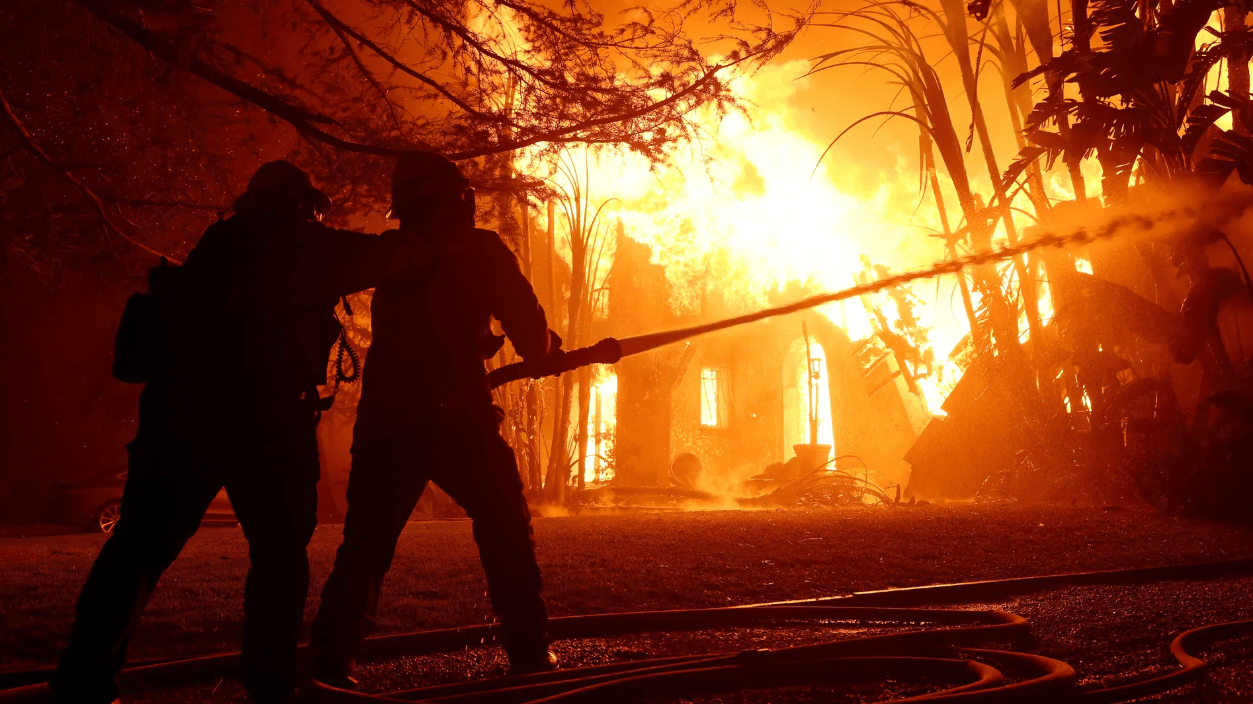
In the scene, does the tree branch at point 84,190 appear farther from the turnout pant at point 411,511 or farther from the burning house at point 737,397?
the burning house at point 737,397

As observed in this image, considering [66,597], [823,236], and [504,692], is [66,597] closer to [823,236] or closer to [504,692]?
[504,692]

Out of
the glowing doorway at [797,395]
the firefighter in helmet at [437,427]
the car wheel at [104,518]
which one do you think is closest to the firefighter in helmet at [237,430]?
the firefighter in helmet at [437,427]

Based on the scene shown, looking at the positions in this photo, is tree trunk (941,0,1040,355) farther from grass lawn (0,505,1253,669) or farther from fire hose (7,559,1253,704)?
fire hose (7,559,1253,704)

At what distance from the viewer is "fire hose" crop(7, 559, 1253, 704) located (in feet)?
8.87

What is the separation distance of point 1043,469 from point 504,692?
32.7 ft

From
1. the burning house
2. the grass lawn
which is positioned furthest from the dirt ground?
the burning house

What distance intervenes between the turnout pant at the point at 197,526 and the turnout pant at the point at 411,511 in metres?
0.31

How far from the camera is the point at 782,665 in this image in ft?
9.93

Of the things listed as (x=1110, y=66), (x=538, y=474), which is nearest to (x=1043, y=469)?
(x=1110, y=66)

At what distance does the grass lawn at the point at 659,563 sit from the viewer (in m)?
4.31

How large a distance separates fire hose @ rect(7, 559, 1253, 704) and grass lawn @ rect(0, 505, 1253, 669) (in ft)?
1.70

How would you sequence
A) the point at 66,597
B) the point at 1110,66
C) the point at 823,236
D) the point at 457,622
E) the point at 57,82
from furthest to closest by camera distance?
the point at 823,236, the point at 1110,66, the point at 57,82, the point at 66,597, the point at 457,622

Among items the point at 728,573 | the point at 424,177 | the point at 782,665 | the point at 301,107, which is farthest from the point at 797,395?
the point at 424,177

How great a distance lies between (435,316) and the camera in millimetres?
3078
